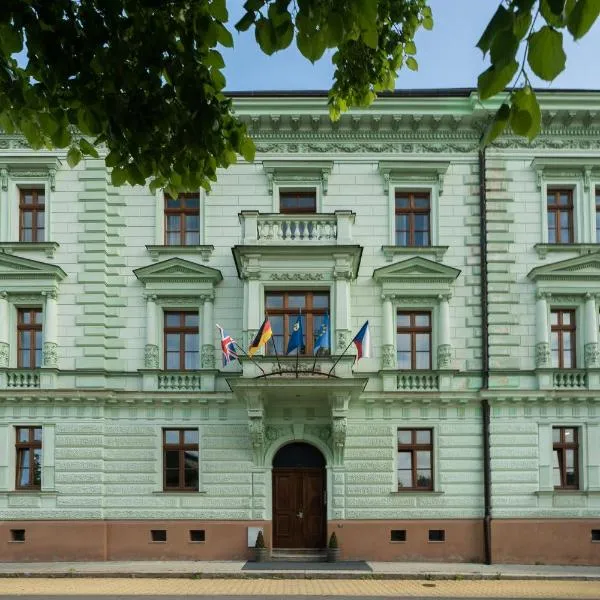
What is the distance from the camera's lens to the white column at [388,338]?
23.6 m

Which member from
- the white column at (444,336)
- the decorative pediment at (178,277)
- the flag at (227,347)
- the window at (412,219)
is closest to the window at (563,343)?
the white column at (444,336)

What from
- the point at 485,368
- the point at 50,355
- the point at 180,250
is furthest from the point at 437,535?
the point at 50,355

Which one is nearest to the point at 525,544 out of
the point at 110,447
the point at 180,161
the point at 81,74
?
the point at 110,447

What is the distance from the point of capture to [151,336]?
23703 millimetres

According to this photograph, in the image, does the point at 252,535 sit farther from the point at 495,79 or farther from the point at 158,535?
the point at 495,79

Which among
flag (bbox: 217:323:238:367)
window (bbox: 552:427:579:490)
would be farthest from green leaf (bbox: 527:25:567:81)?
window (bbox: 552:427:579:490)

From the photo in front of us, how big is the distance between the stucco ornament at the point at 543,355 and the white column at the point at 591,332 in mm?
1009

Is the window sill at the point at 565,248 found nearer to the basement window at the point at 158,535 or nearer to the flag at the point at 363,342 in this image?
the flag at the point at 363,342

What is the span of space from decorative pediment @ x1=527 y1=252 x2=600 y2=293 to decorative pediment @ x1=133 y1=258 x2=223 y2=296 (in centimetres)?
868

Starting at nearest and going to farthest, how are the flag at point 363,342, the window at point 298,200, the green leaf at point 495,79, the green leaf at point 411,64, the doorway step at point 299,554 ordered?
the green leaf at point 495,79, the green leaf at point 411,64, the flag at point 363,342, the doorway step at point 299,554, the window at point 298,200

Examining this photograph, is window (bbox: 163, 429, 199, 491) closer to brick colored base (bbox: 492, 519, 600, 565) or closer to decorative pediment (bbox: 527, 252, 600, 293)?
brick colored base (bbox: 492, 519, 600, 565)

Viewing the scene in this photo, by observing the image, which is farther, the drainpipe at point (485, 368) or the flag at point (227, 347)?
the drainpipe at point (485, 368)

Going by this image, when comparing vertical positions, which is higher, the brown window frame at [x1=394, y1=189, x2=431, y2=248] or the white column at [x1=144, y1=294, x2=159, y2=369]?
the brown window frame at [x1=394, y1=189, x2=431, y2=248]

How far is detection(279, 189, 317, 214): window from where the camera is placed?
2459 cm
